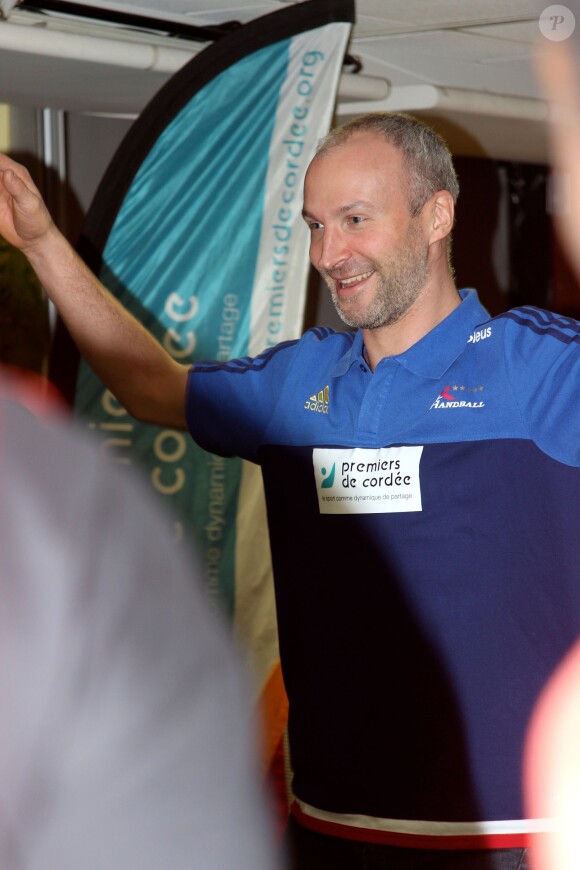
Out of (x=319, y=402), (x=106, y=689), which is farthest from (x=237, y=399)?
(x=106, y=689)

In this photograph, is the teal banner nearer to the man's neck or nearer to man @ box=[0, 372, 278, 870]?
the man's neck

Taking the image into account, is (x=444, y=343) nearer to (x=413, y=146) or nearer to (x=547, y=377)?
(x=547, y=377)

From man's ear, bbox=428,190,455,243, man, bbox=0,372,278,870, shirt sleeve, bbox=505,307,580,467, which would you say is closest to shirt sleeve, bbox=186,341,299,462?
man's ear, bbox=428,190,455,243

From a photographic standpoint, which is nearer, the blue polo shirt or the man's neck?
the blue polo shirt

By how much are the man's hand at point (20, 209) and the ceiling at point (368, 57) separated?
94 cm

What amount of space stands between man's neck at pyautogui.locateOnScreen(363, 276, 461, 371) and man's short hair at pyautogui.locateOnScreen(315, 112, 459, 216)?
0.14 m

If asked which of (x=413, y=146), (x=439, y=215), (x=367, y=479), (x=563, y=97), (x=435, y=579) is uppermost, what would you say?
(x=563, y=97)

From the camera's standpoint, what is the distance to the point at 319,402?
1.90m

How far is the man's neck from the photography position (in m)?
1.88

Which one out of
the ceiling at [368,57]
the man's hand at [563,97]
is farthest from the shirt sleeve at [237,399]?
the ceiling at [368,57]

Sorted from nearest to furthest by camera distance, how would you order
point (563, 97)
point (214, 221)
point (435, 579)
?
point (435, 579) → point (214, 221) → point (563, 97)

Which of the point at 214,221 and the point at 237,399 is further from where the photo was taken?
the point at 214,221

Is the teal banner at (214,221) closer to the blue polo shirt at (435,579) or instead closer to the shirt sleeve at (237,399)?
the shirt sleeve at (237,399)

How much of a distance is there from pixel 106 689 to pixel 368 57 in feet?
10.5
